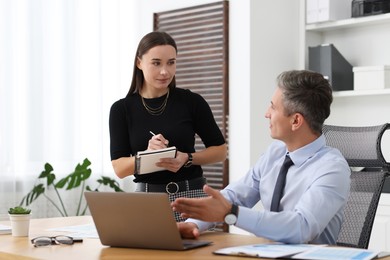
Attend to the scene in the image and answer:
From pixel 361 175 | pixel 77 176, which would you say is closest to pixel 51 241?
pixel 361 175

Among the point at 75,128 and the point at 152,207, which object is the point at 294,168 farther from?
the point at 75,128

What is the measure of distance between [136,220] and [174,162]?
2.71ft

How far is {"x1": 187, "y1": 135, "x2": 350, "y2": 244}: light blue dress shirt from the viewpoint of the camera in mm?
1973

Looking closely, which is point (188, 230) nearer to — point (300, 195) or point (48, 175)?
point (300, 195)

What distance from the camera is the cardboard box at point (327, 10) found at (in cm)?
451

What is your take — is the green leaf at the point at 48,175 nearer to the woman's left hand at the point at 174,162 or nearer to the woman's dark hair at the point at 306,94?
the woman's left hand at the point at 174,162

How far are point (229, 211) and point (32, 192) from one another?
283 centimetres

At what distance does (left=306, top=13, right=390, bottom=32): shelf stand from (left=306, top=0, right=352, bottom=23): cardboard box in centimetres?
5

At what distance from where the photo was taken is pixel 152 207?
1860 millimetres

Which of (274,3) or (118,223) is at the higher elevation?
(274,3)

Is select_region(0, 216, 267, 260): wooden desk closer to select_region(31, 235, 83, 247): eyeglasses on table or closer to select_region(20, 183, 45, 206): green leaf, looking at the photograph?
select_region(31, 235, 83, 247): eyeglasses on table

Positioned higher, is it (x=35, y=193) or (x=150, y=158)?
(x=150, y=158)

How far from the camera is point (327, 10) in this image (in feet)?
14.8

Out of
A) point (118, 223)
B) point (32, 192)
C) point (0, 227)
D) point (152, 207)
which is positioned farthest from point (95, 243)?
point (32, 192)
